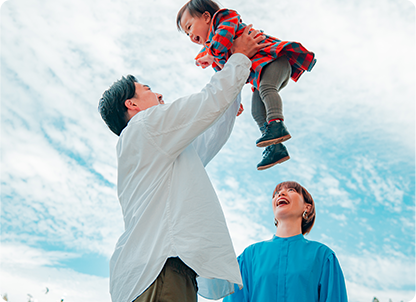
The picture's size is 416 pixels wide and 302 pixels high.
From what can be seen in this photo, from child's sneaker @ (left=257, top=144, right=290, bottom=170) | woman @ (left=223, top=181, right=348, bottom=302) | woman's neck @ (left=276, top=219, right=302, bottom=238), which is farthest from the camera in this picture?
woman's neck @ (left=276, top=219, right=302, bottom=238)

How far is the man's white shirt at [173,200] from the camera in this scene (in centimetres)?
164

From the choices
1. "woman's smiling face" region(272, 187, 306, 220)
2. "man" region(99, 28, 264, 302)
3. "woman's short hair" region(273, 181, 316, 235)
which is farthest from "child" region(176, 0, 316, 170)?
"woman's short hair" region(273, 181, 316, 235)

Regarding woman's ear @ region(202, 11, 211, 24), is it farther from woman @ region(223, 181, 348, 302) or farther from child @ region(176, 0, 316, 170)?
woman @ region(223, 181, 348, 302)

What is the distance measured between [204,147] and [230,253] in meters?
0.92

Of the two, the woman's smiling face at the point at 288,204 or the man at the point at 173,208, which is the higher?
the woman's smiling face at the point at 288,204

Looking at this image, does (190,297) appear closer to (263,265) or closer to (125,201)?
(125,201)

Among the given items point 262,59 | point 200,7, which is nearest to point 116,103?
point 200,7

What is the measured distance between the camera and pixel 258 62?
96.3 inches

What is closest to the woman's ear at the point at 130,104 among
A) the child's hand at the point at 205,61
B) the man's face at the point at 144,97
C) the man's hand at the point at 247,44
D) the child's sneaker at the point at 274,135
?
the man's face at the point at 144,97

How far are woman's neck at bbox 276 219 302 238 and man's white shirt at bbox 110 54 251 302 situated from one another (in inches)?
50.0

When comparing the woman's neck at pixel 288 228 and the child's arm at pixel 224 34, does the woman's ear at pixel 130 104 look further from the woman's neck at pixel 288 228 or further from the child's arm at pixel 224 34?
the woman's neck at pixel 288 228

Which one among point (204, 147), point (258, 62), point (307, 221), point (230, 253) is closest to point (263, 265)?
point (307, 221)

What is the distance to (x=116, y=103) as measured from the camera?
2.42m

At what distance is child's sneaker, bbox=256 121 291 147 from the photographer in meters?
2.27
